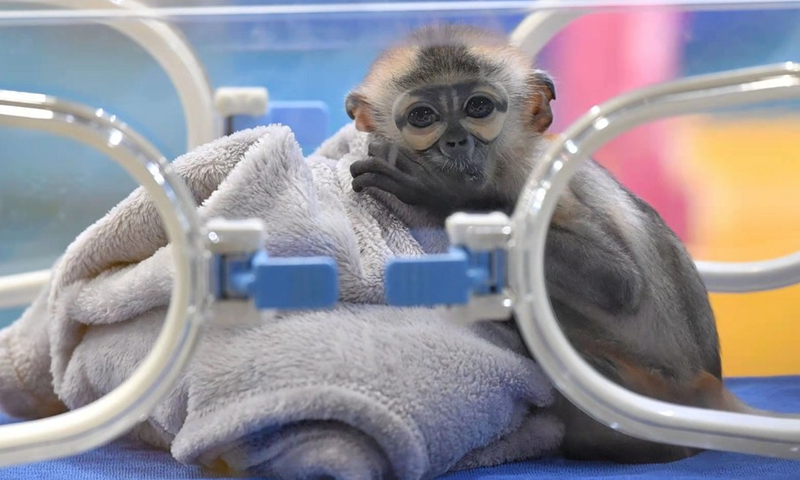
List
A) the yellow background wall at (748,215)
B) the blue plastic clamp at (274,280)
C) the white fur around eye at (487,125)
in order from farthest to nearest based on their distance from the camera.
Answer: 1. the yellow background wall at (748,215)
2. the white fur around eye at (487,125)
3. the blue plastic clamp at (274,280)

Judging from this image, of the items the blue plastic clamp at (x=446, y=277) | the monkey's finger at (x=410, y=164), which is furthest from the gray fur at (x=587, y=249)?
the blue plastic clamp at (x=446, y=277)

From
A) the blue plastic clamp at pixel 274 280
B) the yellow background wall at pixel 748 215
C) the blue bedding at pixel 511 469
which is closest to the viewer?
the blue plastic clamp at pixel 274 280

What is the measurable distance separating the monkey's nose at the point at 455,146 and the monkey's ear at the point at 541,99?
67mm

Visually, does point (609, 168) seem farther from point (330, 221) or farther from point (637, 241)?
point (330, 221)

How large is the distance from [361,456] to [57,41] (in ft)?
1.61

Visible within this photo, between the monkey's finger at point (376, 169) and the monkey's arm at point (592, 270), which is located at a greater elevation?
the monkey's finger at point (376, 169)

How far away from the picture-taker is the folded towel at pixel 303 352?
0.77 meters

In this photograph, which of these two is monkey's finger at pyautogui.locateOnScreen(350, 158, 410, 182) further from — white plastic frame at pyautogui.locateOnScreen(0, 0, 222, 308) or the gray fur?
white plastic frame at pyautogui.locateOnScreen(0, 0, 222, 308)

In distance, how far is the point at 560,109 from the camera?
947mm

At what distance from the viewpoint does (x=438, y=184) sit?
3.01 feet

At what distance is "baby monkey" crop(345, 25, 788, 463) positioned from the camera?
0.89 metres

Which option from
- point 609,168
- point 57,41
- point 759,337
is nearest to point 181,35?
point 57,41

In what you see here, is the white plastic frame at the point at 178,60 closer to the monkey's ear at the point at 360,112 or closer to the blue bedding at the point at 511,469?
the monkey's ear at the point at 360,112

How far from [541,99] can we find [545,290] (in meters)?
0.27
